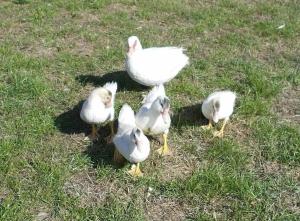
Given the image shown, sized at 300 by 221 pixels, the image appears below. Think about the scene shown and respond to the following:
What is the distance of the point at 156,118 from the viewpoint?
514 cm

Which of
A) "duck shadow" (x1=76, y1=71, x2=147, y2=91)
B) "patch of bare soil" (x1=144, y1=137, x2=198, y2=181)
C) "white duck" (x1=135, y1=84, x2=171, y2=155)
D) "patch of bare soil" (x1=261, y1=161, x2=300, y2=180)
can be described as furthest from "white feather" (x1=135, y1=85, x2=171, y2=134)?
"duck shadow" (x1=76, y1=71, x2=147, y2=91)

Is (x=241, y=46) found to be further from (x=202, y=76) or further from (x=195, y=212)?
(x=195, y=212)

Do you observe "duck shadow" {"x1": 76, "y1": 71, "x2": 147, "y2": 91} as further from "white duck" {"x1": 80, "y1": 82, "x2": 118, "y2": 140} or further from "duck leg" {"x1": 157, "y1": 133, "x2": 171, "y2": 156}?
"duck leg" {"x1": 157, "y1": 133, "x2": 171, "y2": 156}

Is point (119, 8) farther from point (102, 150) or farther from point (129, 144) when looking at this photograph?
point (129, 144)

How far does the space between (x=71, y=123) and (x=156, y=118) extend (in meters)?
1.21

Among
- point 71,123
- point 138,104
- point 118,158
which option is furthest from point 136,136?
point 138,104

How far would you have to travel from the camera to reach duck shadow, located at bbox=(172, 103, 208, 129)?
19.5 ft

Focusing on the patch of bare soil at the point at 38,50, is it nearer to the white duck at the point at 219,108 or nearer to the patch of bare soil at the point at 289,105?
the white duck at the point at 219,108

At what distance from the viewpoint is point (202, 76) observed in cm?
701

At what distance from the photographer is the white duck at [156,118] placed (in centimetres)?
504

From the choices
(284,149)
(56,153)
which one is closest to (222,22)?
(284,149)

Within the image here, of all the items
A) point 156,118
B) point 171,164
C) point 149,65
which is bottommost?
point 171,164

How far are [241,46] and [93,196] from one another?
4.08 metres

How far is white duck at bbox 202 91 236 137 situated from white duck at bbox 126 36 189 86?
0.81 m
